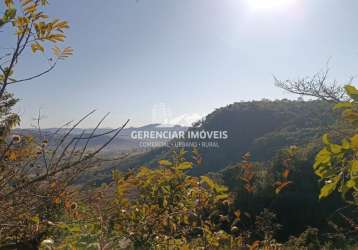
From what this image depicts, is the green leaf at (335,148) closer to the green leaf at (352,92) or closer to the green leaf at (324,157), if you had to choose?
the green leaf at (324,157)

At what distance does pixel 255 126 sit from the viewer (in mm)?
67688

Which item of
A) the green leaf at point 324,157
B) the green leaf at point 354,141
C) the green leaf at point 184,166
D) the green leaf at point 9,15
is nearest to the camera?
the green leaf at point 354,141

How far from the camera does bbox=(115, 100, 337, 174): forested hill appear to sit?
50344 mm

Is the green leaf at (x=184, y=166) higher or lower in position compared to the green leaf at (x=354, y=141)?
lower

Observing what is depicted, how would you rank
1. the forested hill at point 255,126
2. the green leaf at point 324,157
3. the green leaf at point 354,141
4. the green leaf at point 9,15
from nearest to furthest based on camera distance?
the green leaf at point 354,141 < the green leaf at point 324,157 < the green leaf at point 9,15 < the forested hill at point 255,126

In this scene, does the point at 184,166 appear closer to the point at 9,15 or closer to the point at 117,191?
the point at 117,191

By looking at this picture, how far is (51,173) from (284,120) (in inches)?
2536

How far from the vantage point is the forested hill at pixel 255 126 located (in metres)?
50.3

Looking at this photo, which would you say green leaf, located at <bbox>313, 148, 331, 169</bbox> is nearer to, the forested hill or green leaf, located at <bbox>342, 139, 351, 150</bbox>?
green leaf, located at <bbox>342, 139, 351, 150</bbox>

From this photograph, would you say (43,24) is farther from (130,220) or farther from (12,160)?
(130,220)

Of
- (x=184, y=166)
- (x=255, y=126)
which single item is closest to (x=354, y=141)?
(x=184, y=166)

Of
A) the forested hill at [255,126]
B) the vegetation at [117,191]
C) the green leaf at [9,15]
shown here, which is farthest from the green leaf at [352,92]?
the forested hill at [255,126]

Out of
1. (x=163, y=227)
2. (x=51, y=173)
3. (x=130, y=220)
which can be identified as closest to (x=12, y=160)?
(x=51, y=173)

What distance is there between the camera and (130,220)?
7.84 feet
